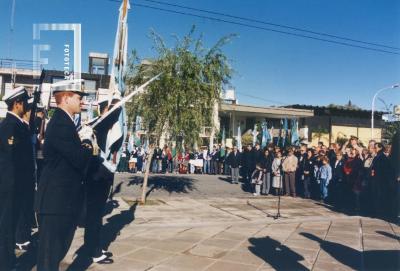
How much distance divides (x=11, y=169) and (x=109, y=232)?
2.73m

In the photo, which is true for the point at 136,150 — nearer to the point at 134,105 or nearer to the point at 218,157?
the point at 218,157

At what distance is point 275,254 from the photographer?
6.12 metres

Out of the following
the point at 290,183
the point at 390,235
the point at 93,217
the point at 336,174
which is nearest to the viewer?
the point at 93,217

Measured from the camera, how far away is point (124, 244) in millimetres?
6340

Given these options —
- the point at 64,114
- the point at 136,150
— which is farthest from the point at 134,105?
the point at 136,150

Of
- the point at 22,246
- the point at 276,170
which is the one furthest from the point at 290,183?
the point at 22,246

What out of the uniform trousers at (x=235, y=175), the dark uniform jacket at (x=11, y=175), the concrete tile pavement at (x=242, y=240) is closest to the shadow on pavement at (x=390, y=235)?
the concrete tile pavement at (x=242, y=240)

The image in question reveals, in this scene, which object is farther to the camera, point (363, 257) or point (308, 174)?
point (308, 174)

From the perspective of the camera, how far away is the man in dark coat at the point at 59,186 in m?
3.56

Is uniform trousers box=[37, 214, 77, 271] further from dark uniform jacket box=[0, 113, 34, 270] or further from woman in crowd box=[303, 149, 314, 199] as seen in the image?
woman in crowd box=[303, 149, 314, 199]

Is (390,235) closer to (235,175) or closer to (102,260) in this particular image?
(102,260)

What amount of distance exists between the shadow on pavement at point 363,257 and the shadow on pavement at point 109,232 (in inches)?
138

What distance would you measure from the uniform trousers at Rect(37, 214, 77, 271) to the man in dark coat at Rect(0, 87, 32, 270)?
3.70 ft

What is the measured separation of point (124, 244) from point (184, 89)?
548 cm
